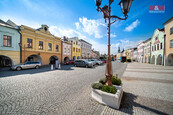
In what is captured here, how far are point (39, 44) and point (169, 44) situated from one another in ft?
110

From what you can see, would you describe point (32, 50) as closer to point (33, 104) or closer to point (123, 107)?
point (33, 104)

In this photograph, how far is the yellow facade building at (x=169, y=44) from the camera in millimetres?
17641

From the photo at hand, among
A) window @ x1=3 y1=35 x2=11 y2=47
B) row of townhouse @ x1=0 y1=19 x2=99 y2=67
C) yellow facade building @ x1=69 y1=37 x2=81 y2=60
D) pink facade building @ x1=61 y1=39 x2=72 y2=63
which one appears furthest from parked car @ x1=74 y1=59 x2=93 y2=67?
window @ x1=3 y1=35 x2=11 y2=47

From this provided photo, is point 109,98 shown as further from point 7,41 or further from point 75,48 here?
point 75,48

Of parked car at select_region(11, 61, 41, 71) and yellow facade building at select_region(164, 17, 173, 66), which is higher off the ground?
yellow facade building at select_region(164, 17, 173, 66)

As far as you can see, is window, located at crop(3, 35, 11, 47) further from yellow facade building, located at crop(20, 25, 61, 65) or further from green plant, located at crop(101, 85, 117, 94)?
green plant, located at crop(101, 85, 117, 94)

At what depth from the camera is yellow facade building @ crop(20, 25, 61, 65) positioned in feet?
49.8

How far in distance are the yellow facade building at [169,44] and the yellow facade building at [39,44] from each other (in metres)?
30.9

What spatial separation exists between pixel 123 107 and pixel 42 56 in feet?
67.4

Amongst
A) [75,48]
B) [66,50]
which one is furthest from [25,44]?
[75,48]

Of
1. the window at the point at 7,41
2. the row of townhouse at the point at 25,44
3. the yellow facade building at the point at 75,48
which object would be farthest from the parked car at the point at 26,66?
the yellow facade building at the point at 75,48

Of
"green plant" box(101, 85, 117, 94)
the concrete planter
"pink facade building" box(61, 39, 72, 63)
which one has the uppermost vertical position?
"pink facade building" box(61, 39, 72, 63)

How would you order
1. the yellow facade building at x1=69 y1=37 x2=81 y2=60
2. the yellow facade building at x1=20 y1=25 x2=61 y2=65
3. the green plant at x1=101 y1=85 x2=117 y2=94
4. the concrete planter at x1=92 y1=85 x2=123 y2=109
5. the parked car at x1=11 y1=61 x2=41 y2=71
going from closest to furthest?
the concrete planter at x1=92 y1=85 x2=123 y2=109 → the green plant at x1=101 y1=85 x2=117 y2=94 → the parked car at x1=11 y1=61 x2=41 y2=71 → the yellow facade building at x1=20 y1=25 x2=61 y2=65 → the yellow facade building at x1=69 y1=37 x2=81 y2=60

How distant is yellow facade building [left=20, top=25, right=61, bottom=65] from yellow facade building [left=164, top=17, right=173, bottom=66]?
30.9m
